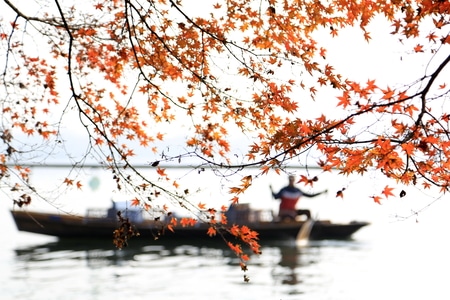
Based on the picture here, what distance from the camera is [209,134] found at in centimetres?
815

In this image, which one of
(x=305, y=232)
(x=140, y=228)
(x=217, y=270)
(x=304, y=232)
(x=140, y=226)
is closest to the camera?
(x=217, y=270)

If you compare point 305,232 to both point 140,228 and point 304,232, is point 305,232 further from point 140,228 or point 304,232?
point 140,228

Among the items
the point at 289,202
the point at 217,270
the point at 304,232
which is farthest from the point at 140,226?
the point at 304,232

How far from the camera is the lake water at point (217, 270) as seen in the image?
16.9 metres

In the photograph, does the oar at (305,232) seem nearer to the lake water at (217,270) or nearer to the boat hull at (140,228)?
the boat hull at (140,228)

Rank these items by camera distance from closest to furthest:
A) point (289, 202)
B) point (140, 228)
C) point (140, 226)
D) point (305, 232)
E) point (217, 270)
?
point (217, 270), point (289, 202), point (140, 226), point (140, 228), point (305, 232)

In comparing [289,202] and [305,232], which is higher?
[289,202]

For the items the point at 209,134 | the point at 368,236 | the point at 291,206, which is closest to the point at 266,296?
the point at 291,206

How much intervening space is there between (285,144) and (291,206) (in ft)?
59.7

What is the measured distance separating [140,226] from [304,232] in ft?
21.1

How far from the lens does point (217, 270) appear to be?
20.1 m

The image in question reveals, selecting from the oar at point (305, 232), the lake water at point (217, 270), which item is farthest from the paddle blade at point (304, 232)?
the lake water at point (217, 270)

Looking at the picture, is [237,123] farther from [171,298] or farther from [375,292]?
[375,292]

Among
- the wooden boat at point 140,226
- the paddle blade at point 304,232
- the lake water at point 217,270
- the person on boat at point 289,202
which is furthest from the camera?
the paddle blade at point 304,232
